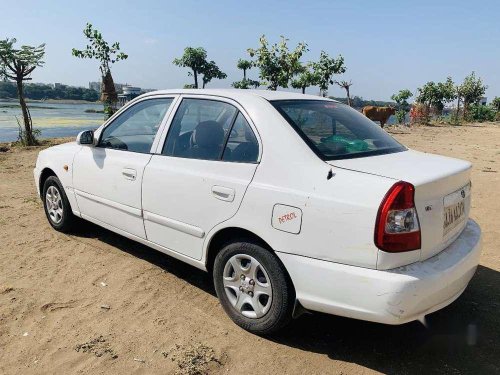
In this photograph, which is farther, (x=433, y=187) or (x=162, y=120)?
(x=162, y=120)

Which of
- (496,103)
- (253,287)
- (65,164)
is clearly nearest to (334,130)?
(253,287)

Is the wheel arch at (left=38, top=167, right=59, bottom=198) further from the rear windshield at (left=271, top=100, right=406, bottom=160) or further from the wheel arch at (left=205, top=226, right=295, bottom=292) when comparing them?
the rear windshield at (left=271, top=100, right=406, bottom=160)

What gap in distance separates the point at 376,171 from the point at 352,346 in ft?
4.04

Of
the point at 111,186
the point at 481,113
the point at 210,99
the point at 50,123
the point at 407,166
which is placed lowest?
the point at 50,123

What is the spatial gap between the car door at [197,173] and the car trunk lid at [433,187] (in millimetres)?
692

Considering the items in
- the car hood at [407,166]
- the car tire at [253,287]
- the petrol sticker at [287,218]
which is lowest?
the car tire at [253,287]

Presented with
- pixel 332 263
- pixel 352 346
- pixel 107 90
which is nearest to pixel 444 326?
pixel 352 346

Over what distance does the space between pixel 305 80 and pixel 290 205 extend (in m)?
20.9

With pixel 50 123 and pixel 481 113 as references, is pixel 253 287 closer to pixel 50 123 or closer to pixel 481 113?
pixel 50 123

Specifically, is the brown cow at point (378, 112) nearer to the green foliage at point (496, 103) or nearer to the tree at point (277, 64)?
the tree at point (277, 64)

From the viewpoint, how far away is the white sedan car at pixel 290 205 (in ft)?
7.86

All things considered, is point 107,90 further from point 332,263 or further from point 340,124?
point 332,263

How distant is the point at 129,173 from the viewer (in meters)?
3.72

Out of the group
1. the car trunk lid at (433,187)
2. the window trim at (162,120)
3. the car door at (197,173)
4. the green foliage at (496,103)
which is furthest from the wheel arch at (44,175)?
the green foliage at (496,103)
